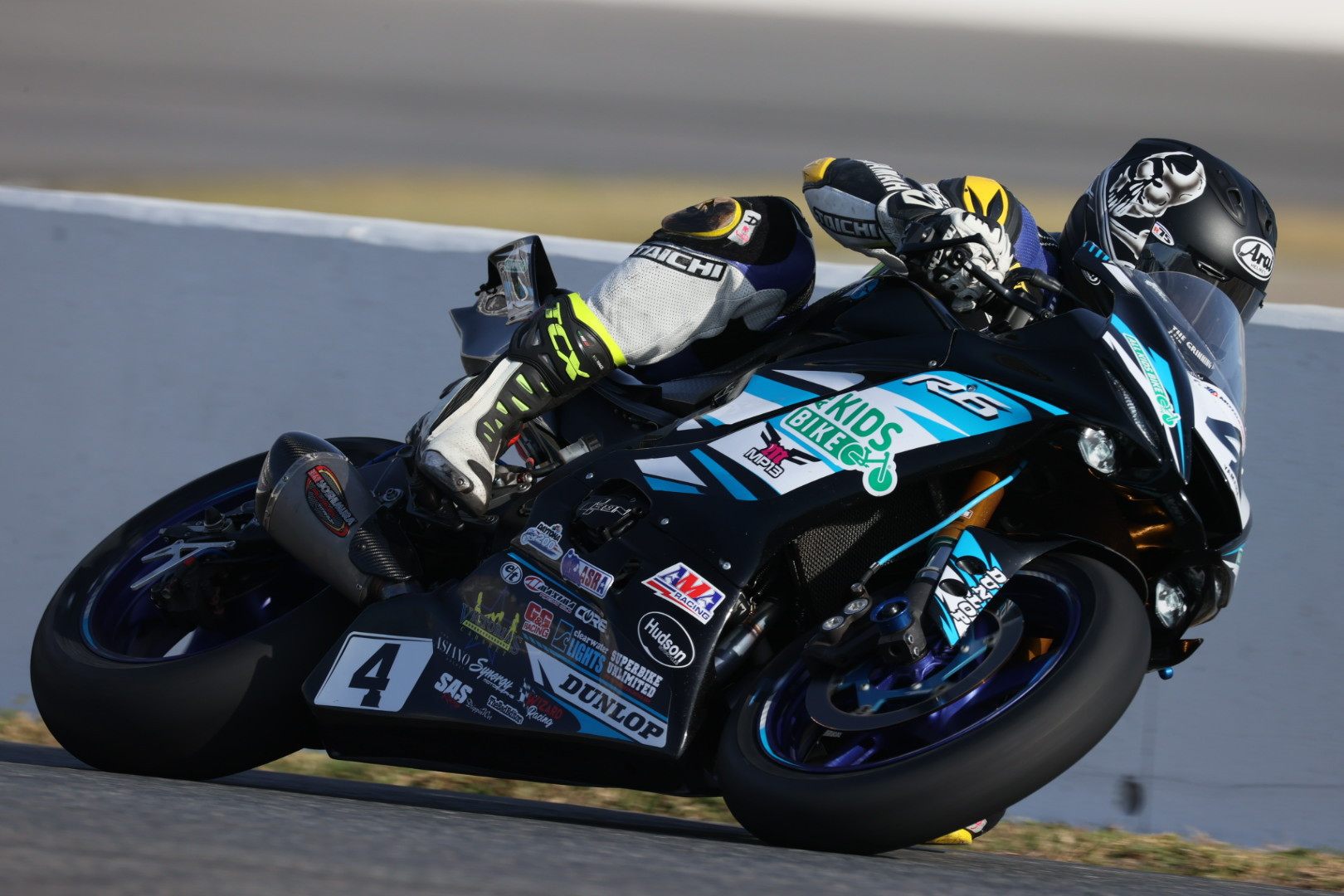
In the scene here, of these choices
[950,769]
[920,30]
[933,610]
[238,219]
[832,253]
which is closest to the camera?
[950,769]

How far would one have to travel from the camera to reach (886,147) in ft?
40.5

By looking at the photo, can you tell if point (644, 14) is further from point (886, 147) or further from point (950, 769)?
point (950, 769)

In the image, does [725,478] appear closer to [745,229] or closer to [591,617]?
[591,617]

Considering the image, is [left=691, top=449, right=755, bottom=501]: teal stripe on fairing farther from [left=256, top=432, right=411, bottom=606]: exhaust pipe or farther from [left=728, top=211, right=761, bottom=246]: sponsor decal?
[left=256, top=432, right=411, bottom=606]: exhaust pipe

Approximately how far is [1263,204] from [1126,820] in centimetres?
169

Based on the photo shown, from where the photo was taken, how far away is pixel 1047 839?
3.85m


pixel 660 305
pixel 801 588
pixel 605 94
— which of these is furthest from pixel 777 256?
pixel 605 94

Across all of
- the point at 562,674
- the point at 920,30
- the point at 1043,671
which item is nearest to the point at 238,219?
the point at 562,674

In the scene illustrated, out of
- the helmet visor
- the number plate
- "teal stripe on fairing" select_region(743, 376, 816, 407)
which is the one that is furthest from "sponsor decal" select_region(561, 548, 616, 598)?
the helmet visor

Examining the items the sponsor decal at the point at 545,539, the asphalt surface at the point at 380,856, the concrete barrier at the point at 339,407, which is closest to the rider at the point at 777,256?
the sponsor decal at the point at 545,539

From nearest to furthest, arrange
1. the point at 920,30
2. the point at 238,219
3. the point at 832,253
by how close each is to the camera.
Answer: the point at 238,219 → the point at 832,253 → the point at 920,30

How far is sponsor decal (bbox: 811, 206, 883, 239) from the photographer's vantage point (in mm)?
3010

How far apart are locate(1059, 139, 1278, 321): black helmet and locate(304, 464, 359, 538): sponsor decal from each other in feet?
5.33

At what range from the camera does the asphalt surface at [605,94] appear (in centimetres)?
1173
